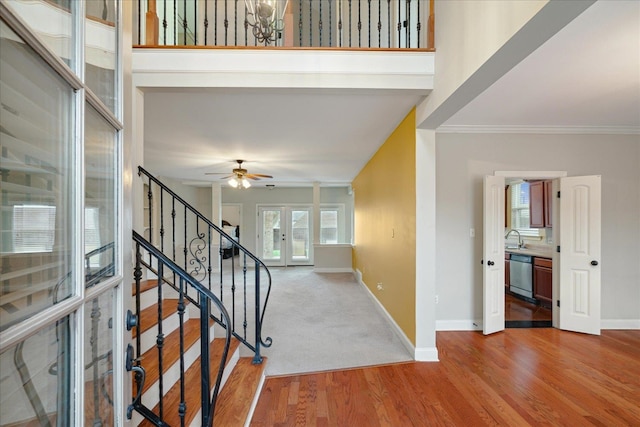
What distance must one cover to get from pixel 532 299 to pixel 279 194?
6.74 meters

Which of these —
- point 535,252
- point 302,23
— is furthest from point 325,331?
Result: point 302,23

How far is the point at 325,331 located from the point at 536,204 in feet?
13.9

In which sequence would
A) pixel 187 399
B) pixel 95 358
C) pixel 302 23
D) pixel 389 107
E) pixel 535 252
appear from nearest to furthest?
pixel 95 358 < pixel 187 399 < pixel 389 107 < pixel 302 23 < pixel 535 252

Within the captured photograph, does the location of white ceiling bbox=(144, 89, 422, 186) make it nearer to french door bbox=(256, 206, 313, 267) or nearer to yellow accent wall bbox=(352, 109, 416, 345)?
yellow accent wall bbox=(352, 109, 416, 345)


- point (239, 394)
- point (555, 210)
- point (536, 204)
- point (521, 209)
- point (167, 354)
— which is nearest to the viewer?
point (167, 354)

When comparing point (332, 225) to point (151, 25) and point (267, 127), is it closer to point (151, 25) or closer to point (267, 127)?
point (267, 127)

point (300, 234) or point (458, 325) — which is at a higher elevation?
point (300, 234)

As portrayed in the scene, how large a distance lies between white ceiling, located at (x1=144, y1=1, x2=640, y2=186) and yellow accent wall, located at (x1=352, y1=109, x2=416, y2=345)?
27 centimetres

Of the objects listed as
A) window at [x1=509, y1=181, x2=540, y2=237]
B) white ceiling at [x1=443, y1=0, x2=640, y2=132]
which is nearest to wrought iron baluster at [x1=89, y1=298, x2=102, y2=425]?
white ceiling at [x1=443, y1=0, x2=640, y2=132]

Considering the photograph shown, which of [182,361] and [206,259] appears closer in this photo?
[182,361]

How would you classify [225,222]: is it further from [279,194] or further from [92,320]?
[92,320]

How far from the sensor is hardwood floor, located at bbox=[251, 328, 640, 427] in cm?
202

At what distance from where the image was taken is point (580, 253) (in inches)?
141

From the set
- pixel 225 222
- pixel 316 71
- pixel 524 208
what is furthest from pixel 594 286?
pixel 225 222
